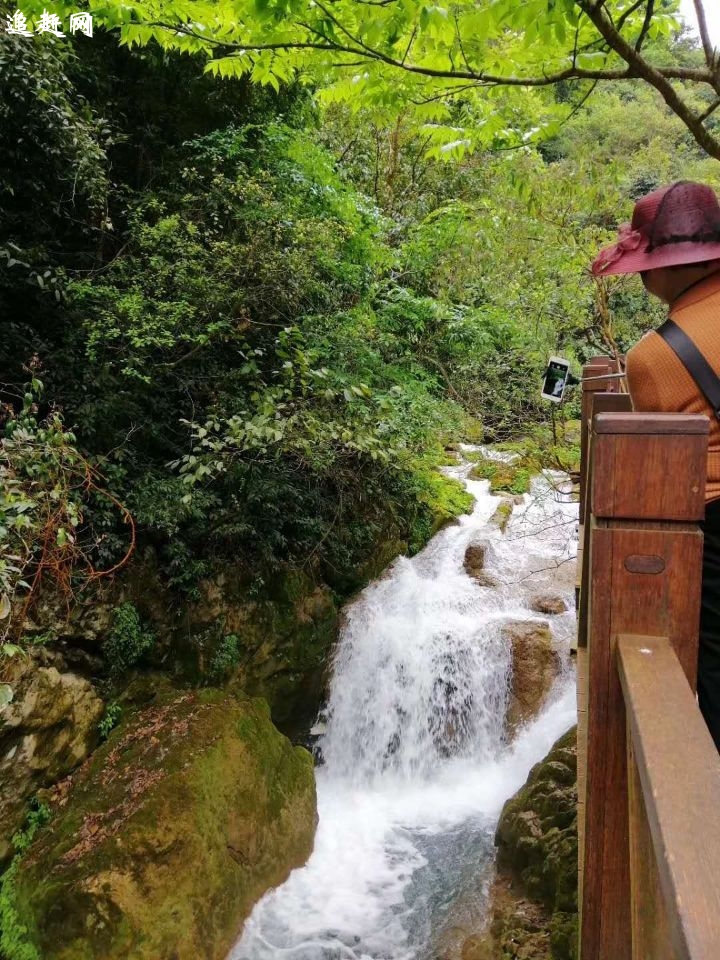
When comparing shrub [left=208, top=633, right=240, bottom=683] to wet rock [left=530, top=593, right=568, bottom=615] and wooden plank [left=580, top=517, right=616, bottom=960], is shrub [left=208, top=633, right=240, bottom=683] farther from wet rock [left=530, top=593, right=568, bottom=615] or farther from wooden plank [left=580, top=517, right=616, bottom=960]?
wooden plank [left=580, top=517, right=616, bottom=960]

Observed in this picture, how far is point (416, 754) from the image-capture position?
6.91m

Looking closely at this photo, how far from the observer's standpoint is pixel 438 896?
5.20 m

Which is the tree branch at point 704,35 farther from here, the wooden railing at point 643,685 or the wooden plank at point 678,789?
the wooden plank at point 678,789

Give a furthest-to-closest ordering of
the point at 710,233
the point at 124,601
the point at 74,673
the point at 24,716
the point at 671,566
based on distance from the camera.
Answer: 1. the point at 124,601
2. the point at 74,673
3. the point at 24,716
4. the point at 710,233
5. the point at 671,566

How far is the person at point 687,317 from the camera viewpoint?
1.38m

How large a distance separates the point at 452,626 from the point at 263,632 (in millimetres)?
2398

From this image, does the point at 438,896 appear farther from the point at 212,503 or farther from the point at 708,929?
Result: the point at 708,929

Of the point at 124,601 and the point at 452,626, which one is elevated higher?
the point at 124,601

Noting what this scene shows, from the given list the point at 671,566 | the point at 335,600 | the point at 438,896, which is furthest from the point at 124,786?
the point at 671,566

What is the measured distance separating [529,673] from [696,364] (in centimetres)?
620

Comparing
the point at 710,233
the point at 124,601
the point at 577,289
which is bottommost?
the point at 124,601

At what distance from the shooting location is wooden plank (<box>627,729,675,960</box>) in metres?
0.85

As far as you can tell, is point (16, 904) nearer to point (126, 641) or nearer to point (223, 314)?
point (126, 641)

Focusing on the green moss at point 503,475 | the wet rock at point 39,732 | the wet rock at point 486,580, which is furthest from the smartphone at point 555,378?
the green moss at point 503,475
